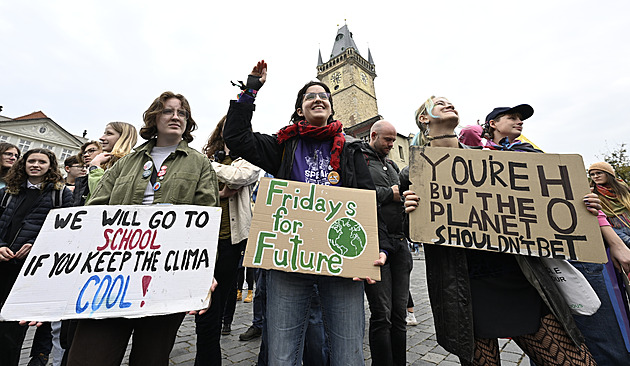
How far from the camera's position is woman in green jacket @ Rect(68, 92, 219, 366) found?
1350mm

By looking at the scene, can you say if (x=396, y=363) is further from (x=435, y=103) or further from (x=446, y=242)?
(x=435, y=103)

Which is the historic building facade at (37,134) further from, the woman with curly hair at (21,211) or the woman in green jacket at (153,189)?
the woman in green jacket at (153,189)

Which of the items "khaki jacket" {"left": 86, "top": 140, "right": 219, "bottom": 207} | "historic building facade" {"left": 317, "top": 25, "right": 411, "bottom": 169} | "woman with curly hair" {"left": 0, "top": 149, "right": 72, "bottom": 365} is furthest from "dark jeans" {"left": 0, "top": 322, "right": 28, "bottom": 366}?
"historic building facade" {"left": 317, "top": 25, "right": 411, "bottom": 169}

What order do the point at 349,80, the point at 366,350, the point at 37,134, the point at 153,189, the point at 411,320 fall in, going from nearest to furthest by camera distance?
1. the point at 153,189
2. the point at 366,350
3. the point at 411,320
4. the point at 37,134
5. the point at 349,80

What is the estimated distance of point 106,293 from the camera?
1411 mm

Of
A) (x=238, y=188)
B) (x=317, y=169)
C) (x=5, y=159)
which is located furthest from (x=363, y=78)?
(x=317, y=169)

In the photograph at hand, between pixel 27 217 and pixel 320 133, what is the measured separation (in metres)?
3.11

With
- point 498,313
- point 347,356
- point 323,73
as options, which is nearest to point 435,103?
point 498,313

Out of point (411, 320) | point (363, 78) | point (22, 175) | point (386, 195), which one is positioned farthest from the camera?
point (363, 78)

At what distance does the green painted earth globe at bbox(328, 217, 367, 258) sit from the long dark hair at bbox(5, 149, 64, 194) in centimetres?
322

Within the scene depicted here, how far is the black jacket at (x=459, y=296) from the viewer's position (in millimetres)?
1442

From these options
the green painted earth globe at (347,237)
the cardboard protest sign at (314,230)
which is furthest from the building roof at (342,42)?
the green painted earth globe at (347,237)

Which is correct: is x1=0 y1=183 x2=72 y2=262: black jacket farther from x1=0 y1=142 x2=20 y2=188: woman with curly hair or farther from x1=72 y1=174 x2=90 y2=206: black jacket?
x1=0 y1=142 x2=20 y2=188: woman with curly hair

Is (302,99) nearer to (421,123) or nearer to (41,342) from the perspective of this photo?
(421,123)
